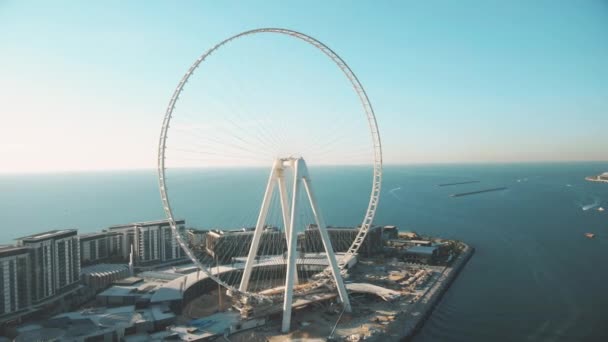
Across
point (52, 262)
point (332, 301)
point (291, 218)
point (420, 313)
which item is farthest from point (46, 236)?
point (420, 313)

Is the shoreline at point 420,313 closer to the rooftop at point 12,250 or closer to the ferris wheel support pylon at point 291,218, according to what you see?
the ferris wheel support pylon at point 291,218

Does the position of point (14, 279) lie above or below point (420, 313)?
above

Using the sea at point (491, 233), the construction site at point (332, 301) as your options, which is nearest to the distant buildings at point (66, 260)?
the construction site at point (332, 301)

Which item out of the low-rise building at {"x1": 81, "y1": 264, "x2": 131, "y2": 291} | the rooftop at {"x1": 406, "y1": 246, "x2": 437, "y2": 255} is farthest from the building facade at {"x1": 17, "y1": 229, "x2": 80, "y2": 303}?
the rooftop at {"x1": 406, "y1": 246, "x2": 437, "y2": 255}

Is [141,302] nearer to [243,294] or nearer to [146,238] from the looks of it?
[243,294]

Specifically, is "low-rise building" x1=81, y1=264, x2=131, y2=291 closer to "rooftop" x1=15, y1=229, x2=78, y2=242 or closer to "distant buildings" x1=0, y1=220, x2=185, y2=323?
"distant buildings" x1=0, y1=220, x2=185, y2=323

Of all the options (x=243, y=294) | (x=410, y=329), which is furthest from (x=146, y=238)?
(x=410, y=329)

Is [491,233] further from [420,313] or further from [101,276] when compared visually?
[101,276]
